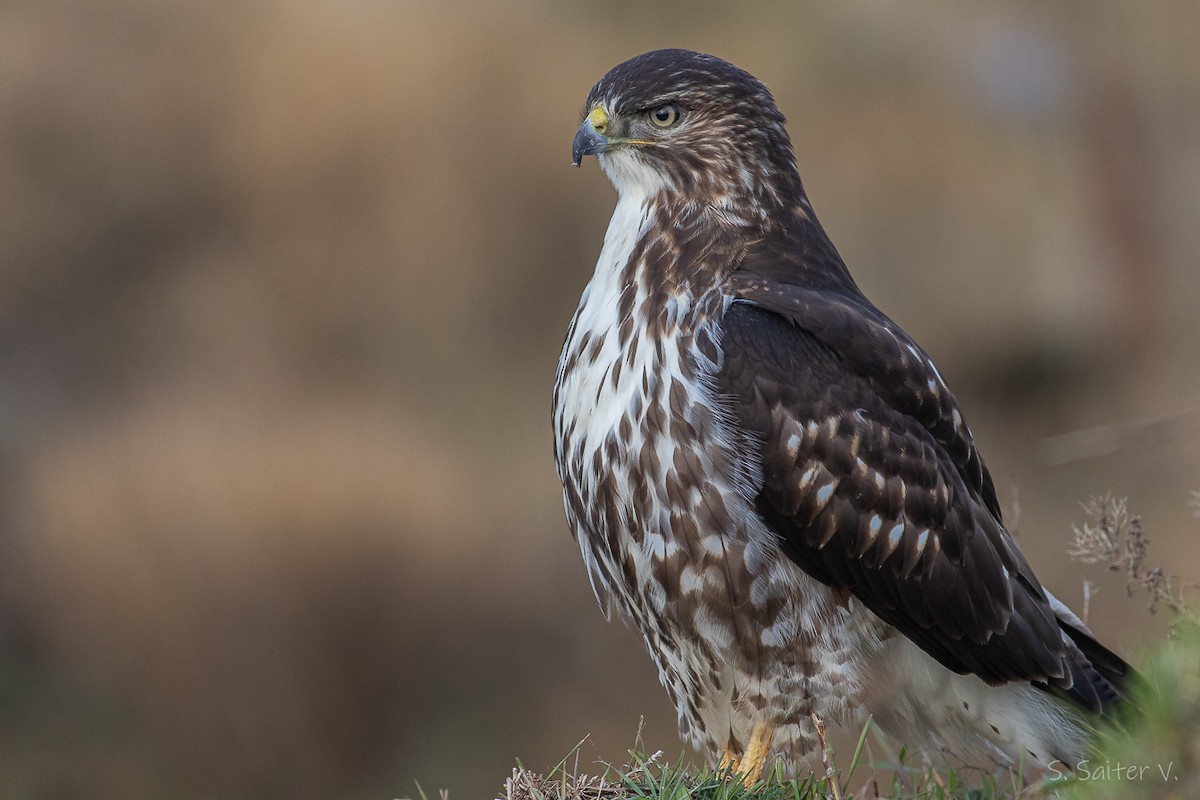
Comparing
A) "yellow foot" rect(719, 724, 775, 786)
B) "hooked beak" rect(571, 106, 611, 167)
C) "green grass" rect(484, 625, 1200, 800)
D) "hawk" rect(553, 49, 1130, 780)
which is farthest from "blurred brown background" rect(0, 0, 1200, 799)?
"hooked beak" rect(571, 106, 611, 167)

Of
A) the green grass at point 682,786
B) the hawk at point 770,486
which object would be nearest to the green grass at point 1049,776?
the green grass at point 682,786

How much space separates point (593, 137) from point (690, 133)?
11.7 inches

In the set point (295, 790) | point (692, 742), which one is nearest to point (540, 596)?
point (295, 790)

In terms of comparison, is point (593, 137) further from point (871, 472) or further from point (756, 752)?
point (756, 752)

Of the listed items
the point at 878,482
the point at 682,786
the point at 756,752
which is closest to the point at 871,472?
the point at 878,482

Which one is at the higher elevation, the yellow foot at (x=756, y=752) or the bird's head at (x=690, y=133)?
the bird's head at (x=690, y=133)

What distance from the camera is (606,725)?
9.81 m

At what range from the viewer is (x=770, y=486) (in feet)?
13.0

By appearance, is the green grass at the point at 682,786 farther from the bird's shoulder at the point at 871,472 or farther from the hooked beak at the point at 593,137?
the hooked beak at the point at 593,137

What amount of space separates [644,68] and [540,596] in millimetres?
6178

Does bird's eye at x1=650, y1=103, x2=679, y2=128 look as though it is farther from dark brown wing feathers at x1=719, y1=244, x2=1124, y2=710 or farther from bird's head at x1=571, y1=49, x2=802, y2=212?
dark brown wing feathers at x1=719, y1=244, x2=1124, y2=710

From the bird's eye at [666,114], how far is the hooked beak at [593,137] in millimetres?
152

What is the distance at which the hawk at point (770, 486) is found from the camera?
3.97 meters

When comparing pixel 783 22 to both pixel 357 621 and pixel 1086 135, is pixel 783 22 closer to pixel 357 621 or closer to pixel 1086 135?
pixel 1086 135
